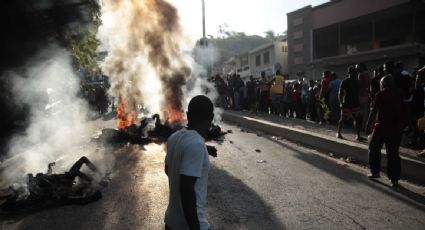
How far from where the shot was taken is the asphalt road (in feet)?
16.2

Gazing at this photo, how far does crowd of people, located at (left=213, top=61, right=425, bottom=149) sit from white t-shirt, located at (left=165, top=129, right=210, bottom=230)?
518 centimetres

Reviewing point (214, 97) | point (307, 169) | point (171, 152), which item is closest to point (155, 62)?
point (214, 97)

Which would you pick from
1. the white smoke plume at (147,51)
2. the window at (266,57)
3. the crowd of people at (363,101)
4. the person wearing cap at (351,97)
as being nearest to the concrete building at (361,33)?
the crowd of people at (363,101)

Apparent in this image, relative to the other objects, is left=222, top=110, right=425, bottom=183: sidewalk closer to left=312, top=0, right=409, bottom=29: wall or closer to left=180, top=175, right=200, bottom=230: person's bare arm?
left=180, top=175, right=200, bottom=230: person's bare arm

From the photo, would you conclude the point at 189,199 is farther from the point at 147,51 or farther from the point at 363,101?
the point at 147,51

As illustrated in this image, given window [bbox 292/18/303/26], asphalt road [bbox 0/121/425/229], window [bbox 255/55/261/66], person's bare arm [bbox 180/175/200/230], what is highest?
window [bbox 292/18/303/26]

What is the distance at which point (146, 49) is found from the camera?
16297 millimetres

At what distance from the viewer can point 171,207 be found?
2547mm

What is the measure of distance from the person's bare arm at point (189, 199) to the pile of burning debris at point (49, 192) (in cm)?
404

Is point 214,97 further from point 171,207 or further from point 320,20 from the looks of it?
point 171,207

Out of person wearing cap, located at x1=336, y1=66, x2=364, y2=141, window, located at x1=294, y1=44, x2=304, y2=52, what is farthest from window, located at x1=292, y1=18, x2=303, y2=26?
person wearing cap, located at x1=336, y1=66, x2=364, y2=141

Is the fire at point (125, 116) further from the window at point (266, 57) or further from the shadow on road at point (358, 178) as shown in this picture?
the window at point (266, 57)

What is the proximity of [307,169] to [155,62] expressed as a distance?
32.1ft

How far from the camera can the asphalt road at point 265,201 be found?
4952 millimetres
